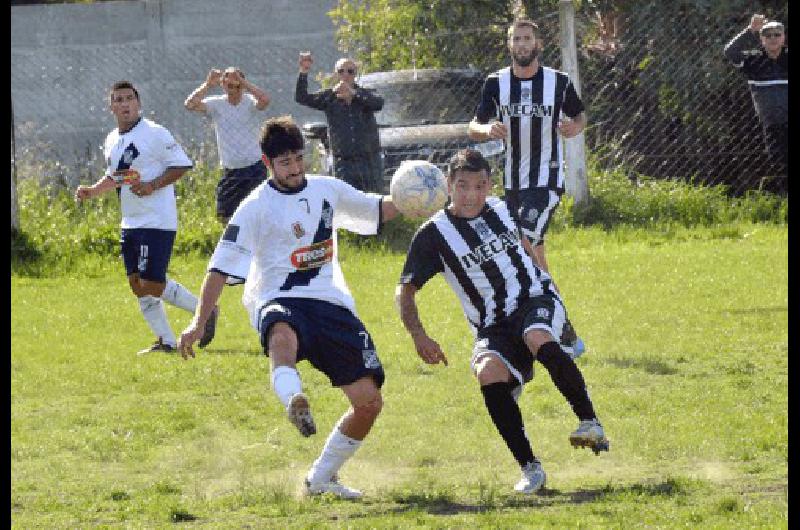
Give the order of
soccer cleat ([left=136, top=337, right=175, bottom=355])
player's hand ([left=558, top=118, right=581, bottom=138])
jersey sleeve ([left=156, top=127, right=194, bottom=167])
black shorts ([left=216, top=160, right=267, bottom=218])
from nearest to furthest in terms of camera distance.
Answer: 1. player's hand ([left=558, top=118, right=581, bottom=138])
2. jersey sleeve ([left=156, top=127, right=194, bottom=167])
3. soccer cleat ([left=136, top=337, right=175, bottom=355])
4. black shorts ([left=216, top=160, right=267, bottom=218])

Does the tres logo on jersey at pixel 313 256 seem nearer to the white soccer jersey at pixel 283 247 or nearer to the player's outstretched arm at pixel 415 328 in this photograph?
the white soccer jersey at pixel 283 247

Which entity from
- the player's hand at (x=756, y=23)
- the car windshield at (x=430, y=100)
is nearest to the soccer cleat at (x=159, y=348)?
the car windshield at (x=430, y=100)

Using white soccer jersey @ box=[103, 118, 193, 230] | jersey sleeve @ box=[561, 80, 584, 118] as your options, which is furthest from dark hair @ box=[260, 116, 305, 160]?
white soccer jersey @ box=[103, 118, 193, 230]

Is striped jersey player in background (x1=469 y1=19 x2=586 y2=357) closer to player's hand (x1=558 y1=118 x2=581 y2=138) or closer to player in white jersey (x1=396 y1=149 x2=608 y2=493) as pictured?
player's hand (x1=558 y1=118 x2=581 y2=138)

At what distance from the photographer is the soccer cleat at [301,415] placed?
22.5 ft

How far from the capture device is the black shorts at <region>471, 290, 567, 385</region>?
299 inches

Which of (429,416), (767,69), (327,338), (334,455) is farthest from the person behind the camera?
(767,69)

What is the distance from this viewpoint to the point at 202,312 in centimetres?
740

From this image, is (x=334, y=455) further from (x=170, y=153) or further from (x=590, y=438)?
(x=170, y=153)

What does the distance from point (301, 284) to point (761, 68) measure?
8367 millimetres

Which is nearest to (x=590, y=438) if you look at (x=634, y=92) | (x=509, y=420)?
(x=509, y=420)

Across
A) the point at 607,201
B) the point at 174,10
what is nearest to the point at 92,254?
the point at 607,201

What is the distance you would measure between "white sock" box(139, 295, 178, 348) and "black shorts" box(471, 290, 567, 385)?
4710mm

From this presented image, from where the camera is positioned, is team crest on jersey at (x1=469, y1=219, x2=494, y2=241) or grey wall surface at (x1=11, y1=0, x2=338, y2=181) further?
grey wall surface at (x1=11, y1=0, x2=338, y2=181)
